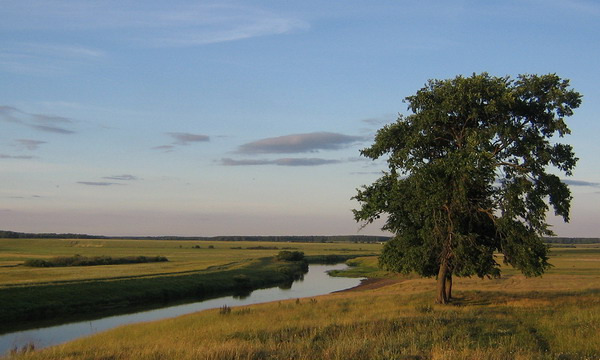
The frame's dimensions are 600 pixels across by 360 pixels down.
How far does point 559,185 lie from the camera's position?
939 inches

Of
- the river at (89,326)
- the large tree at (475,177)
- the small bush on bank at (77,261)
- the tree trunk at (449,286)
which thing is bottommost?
the river at (89,326)

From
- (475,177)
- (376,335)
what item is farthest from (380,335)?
(475,177)

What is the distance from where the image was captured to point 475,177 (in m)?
22.9

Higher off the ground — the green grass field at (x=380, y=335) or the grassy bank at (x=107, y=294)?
the green grass field at (x=380, y=335)

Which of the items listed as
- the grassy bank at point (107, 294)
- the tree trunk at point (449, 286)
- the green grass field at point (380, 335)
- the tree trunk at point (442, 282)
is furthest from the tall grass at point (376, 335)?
the grassy bank at point (107, 294)

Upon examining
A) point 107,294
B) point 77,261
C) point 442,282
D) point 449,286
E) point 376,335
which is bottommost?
point 107,294

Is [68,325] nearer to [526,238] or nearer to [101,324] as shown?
[101,324]

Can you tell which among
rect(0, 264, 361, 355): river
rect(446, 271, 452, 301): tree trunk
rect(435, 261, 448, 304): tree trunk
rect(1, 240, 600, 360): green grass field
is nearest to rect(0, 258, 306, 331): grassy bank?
rect(0, 264, 361, 355): river

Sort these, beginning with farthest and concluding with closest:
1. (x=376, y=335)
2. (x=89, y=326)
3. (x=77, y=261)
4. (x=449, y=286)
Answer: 1. (x=77, y=261)
2. (x=89, y=326)
3. (x=449, y=286)
4. (x=376, y=335)

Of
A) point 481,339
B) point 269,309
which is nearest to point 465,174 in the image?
point 481,339

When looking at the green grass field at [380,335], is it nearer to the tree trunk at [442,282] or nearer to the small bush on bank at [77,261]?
the tree trunk at [442,282]

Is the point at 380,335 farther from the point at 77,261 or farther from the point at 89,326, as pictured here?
the point at 77,261

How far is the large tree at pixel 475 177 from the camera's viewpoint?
922 inches

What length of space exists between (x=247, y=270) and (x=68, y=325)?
43.6 metres
